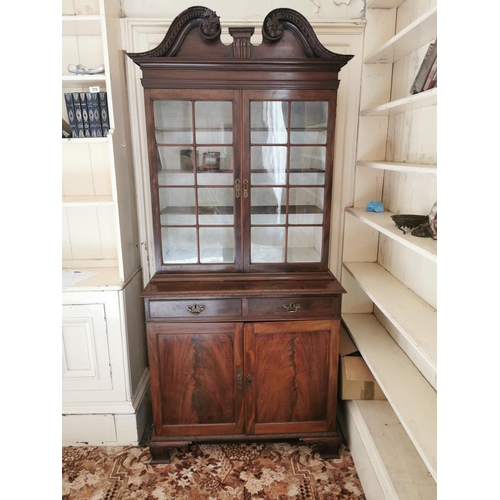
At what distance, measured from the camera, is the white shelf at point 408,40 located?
1.41 metres

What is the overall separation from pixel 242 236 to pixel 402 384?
1.06 metres

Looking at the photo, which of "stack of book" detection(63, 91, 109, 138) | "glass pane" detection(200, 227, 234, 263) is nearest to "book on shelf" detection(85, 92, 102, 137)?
"stack of book" detection(63, 91, 109, 138)

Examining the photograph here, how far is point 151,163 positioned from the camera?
6.34 ft

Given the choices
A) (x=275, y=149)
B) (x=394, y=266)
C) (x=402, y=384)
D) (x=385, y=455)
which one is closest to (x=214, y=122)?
(x=275, y=149)

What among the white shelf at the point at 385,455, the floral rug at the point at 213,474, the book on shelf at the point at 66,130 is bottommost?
the floral rug at the point at 213,474

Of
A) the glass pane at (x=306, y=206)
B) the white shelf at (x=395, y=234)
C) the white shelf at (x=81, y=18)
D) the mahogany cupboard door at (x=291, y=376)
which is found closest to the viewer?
the white shelf at (x=395, y=234)

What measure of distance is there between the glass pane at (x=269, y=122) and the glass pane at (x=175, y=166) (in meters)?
0.36

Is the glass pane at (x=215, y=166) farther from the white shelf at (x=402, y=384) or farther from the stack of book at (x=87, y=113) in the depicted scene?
the white shelf at (x=402, y=384)

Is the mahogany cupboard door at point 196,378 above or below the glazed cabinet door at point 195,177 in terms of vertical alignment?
below

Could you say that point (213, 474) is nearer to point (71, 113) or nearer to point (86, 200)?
point (86, 200)

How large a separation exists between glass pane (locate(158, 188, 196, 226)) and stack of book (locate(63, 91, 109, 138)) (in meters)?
0.48

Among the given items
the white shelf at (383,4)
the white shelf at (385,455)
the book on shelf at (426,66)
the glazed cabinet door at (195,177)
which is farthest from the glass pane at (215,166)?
the white shelf at (385,455)

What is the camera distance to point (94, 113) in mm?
1990
